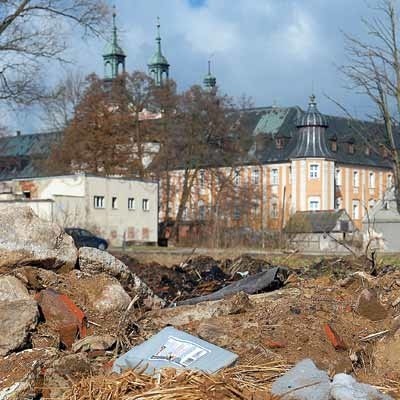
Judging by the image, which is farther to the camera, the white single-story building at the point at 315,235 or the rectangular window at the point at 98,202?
the rectangular window at the point at 98,202

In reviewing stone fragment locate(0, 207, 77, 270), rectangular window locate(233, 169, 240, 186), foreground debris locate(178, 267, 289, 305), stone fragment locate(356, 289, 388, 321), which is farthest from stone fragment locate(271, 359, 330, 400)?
rectangular window locate(233, 169, 240, 186)

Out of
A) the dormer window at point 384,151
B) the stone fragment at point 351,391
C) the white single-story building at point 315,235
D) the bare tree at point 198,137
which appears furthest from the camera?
the bare tree at point 198,137

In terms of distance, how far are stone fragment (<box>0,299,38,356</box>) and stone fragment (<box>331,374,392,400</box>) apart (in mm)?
3026

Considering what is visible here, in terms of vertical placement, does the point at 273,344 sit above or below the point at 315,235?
above

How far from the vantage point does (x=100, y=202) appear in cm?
5438

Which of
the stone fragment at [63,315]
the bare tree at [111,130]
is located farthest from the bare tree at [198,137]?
the stone fragment at [63,315]

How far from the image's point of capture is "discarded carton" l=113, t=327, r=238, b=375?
622cm

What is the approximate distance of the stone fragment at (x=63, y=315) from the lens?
26.0 ft

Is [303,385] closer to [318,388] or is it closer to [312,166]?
[318,388]

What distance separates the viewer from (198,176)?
6034 centimetres

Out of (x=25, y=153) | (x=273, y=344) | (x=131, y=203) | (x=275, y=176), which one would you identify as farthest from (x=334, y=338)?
(x=25, y=153)

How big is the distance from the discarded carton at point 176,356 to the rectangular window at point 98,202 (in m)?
47.2

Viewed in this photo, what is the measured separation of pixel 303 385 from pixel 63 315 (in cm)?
312

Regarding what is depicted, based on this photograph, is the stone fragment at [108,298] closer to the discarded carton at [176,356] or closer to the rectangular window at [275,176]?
the discarded carton at [176,356]
